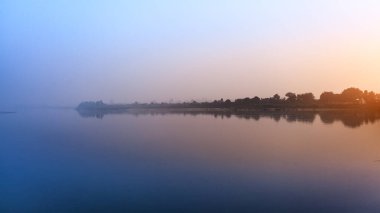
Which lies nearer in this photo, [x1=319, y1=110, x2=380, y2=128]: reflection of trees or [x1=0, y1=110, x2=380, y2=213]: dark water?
[x1=0, y1=110, x2=380, y2=213]: dark water

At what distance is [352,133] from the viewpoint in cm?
1072

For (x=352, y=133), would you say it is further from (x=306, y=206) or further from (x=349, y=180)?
(x=306, y=206)

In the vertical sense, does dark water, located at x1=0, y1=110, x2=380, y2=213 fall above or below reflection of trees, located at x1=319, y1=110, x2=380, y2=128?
below

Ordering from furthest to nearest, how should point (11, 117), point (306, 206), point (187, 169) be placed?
1. point (11, 117)
2. point (187, 169)
3. point (306, 206)

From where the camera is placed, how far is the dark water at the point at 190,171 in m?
4.36

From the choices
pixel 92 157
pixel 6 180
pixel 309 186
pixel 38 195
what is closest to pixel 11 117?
pixel 92 157

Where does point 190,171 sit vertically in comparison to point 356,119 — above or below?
below

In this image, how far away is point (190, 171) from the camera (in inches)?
236

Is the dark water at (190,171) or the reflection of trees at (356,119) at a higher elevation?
the reflection of trees at (356,119)

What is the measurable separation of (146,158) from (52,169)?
4.90 feet

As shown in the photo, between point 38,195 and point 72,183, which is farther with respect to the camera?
point 72,183

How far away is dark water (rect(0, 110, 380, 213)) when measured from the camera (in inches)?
172

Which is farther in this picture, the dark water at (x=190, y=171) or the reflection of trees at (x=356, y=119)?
the reflection of trees at (x=356, y=119)

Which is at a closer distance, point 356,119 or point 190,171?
point 190,171
